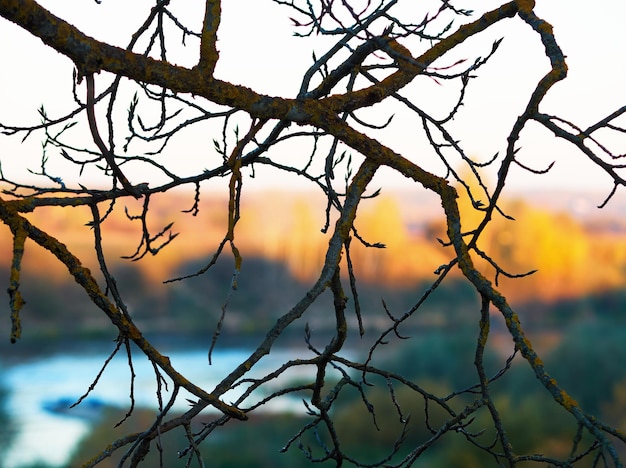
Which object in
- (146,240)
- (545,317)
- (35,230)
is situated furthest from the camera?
(545,317)

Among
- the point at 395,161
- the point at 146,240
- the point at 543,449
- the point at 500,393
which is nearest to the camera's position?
the point at 395,161

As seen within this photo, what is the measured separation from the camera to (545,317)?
1050cm

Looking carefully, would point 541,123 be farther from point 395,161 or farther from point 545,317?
point 545,317

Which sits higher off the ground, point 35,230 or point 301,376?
point 301,376

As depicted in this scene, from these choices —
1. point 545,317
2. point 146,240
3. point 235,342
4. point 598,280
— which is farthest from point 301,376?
point 146,240

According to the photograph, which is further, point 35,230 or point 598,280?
point 598,280

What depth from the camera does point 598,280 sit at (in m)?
10.7

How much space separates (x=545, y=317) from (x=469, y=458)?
3.13 m

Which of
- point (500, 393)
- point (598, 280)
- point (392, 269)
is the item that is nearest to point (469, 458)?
point (500, 393)

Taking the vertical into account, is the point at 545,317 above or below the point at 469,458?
above

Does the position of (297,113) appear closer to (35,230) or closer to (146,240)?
(35,230)

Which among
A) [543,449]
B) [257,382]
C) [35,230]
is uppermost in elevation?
[543,449]

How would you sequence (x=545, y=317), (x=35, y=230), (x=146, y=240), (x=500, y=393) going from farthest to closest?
1. (x=545, y=317)
2. (x=500, y=393)
3. (x=146, y=240)
4. (x=35, y=230)

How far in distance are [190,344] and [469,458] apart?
431cm
